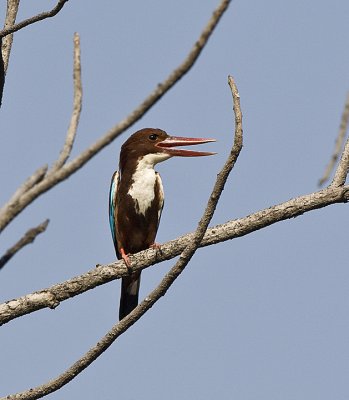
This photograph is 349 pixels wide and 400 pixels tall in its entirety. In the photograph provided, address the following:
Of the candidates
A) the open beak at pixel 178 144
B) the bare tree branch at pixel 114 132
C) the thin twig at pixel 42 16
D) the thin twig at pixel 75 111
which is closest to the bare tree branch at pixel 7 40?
the thin twig at pixel 75 111

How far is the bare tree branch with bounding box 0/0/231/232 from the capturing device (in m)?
2.47

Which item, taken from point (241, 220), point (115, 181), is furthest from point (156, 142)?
point (241, 220)

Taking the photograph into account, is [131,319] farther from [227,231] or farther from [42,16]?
[42,16]

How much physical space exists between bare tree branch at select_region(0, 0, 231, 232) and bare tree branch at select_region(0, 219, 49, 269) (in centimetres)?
24

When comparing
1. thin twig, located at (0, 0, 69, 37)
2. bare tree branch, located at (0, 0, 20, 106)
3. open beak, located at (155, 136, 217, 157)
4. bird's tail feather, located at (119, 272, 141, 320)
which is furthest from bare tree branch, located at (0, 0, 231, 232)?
bird's tail feather, located at (119, 272, 141, 320)

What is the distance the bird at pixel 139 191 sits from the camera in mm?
7387

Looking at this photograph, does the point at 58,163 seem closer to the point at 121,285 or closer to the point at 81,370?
the point at 81,370

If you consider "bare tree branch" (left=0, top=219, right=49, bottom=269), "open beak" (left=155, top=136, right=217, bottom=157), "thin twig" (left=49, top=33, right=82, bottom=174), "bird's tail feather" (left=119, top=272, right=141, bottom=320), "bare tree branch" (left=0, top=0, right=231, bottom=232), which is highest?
"open beak" (left=155, top=136, right=217, bottom=157)

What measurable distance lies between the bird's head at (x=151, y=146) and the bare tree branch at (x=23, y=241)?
4.65 metres

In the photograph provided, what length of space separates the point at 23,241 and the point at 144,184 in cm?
469

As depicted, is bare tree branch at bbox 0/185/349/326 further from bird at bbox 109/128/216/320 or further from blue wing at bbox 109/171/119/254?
blue wing at bbox 109/171/119/254

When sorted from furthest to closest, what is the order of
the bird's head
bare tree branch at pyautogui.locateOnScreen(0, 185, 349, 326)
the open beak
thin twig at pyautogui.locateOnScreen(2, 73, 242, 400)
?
the bird's head
the open beak
bare tree branch at pyautogui.locateOnScreen(0, 185, 349, 326)
thin twig at pyautogui.locateOnScreen(2, 73, 242, 400)

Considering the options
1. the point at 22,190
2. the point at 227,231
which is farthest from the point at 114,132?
the point at 227,231

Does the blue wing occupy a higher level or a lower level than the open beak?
lower
